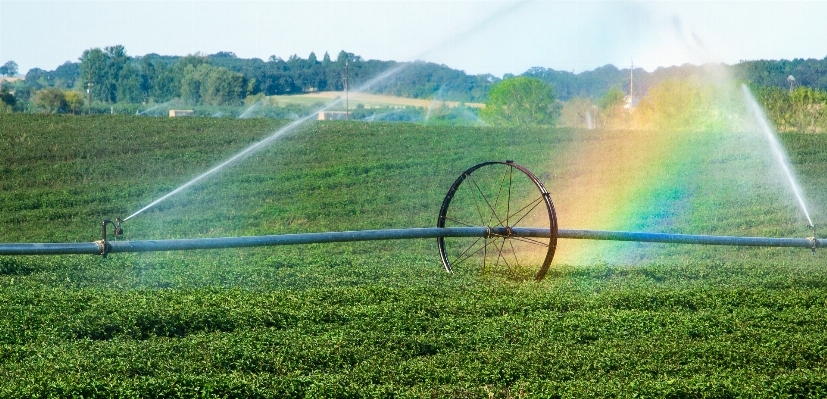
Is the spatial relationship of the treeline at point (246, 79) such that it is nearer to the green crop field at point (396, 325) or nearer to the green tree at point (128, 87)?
the green tree at point (128, 87)

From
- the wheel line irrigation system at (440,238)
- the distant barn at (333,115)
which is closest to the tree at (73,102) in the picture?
the distant barn at (333,115)

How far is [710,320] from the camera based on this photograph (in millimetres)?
6805

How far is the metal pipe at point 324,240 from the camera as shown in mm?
6668

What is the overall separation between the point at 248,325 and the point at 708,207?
15351mm

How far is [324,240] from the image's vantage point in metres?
8.03

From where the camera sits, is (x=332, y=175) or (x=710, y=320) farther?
(x=332, y=175)

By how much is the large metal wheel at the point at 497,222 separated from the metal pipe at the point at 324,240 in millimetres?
254

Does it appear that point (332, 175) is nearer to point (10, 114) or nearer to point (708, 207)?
point (708, 207)

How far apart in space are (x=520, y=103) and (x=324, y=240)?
5258 centimetres

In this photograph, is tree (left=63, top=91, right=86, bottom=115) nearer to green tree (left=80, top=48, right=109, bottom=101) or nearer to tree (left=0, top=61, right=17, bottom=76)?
green tree (left=80, top=48, right=109, bottom=101)

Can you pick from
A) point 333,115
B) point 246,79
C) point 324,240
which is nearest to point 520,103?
point 333,115

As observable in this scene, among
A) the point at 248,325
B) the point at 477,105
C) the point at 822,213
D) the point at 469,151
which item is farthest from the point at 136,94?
the point at 248,325

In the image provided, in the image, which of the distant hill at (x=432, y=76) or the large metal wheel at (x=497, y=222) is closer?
the large metal wheel at (x=497, y=222)

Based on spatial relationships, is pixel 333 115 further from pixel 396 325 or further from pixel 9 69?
pixel 9 69
